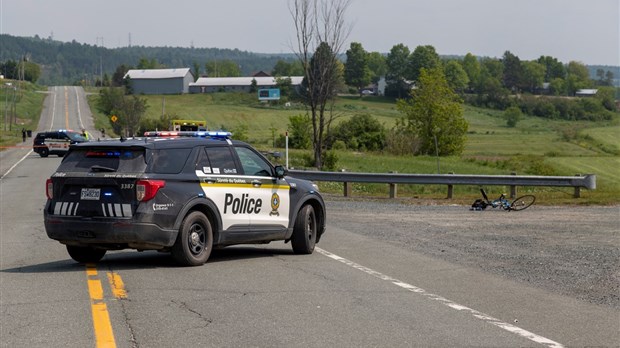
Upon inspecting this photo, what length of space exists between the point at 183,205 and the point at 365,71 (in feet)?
586

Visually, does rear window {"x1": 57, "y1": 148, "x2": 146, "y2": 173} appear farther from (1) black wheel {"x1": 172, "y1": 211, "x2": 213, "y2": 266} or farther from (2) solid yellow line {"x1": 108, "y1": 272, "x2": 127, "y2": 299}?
(2) solid yellow line {"x1": 108, "y1": 272, "x2": 127, "y2": 299}

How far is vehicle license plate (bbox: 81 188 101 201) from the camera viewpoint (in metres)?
12.0

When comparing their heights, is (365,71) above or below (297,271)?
above

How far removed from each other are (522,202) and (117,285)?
54.4 ft

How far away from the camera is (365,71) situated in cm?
18888

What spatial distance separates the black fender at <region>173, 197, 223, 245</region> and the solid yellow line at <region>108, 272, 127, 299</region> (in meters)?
1.00

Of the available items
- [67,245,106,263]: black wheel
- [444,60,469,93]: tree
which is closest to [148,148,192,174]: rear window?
[67,245,106,263]: black wheel

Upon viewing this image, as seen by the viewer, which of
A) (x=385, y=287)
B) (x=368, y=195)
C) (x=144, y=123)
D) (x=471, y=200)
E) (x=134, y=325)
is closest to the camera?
(x=134, y=325)

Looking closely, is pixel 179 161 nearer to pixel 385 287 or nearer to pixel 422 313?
pixel 385 287

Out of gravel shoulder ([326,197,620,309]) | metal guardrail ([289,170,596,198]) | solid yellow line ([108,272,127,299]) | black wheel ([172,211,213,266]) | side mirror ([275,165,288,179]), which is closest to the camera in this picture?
solid yellow line ([108,272,127,299])

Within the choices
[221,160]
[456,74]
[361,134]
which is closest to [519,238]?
[221,160]

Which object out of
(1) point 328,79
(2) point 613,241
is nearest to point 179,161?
(2) point 613,241

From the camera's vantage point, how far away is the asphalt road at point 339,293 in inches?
315

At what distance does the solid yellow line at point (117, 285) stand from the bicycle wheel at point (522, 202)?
1430 centimetres
